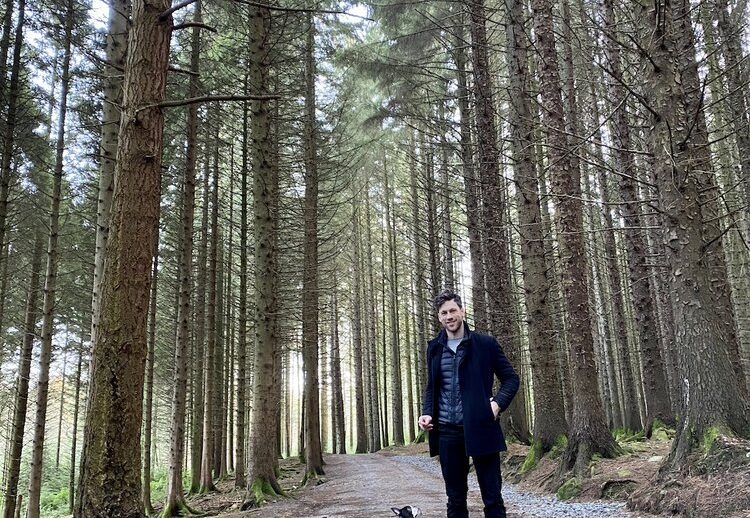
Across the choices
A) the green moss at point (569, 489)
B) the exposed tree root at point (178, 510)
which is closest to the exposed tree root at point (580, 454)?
the green moss at point (569, 489)

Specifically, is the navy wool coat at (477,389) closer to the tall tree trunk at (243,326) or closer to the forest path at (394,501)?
A: the forest path at (394,501)

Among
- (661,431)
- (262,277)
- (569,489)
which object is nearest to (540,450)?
(569,489)

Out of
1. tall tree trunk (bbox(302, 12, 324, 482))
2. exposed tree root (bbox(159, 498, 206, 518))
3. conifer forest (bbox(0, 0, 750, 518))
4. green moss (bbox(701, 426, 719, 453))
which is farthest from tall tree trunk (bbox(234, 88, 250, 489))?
green moss (bbox(701, 426, 719, 453))

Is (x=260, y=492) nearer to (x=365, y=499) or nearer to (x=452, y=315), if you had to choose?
(x=365, y=499)

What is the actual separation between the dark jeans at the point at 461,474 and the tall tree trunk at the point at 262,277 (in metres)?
6.00

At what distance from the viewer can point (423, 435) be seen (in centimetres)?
2178

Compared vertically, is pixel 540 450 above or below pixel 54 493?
above

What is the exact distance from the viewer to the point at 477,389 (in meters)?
3.42

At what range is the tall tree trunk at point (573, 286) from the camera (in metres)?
6.89

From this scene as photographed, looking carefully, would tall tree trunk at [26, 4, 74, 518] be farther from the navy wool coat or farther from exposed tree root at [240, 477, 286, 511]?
the navy wool coat

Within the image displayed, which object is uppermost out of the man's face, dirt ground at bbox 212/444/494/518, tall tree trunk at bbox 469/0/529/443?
tall tree trunk at bbox 469/0/529/443

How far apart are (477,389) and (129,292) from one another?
106 inches

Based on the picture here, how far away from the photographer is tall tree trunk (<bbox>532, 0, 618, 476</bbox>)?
6895 millimetres

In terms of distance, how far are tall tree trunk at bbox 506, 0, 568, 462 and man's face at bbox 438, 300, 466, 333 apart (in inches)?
204
